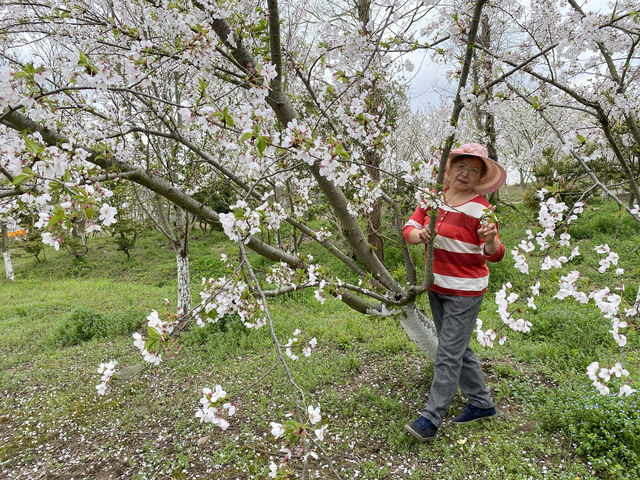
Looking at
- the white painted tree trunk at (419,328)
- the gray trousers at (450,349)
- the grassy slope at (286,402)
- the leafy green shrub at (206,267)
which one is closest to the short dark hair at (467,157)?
the grassy slope at (286,402)

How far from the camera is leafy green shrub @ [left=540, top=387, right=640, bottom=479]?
6.88 feet

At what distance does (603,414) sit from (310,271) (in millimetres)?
2251

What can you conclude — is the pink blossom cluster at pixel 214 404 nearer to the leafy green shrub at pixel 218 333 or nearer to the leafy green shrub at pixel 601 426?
the leafy green shrub at pixel 601 426

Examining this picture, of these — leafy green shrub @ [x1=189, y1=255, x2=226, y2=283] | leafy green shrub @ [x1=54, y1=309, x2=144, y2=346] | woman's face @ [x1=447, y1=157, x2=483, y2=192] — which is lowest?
leafy green shrub @ [x1=54, y1=309, x2=144, y2=346]

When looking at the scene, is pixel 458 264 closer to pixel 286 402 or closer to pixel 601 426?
pixel 601 426

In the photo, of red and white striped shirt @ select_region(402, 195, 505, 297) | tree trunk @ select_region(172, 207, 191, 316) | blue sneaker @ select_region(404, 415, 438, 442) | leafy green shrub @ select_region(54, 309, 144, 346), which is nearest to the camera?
red and white striped shirt @ select_region(402, 195, 505, 297)

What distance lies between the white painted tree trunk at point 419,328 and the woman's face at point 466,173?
1.03 meters

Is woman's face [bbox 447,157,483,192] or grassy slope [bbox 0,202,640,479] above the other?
woman's face [bbox 447,157,483,192]

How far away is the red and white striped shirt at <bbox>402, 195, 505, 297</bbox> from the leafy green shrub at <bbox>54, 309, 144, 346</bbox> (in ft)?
17.8

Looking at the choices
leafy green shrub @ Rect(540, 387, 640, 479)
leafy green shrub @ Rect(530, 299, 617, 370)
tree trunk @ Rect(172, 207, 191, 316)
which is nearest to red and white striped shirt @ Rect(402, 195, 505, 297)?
leafy green shrub @ Rect(540, 387, 640, 479)

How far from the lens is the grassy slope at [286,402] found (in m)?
2.38

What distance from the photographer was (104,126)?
349cm

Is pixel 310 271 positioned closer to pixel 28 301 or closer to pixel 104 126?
pixel 104 126

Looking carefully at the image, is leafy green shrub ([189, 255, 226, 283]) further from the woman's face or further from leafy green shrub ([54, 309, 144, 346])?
the woman's face
